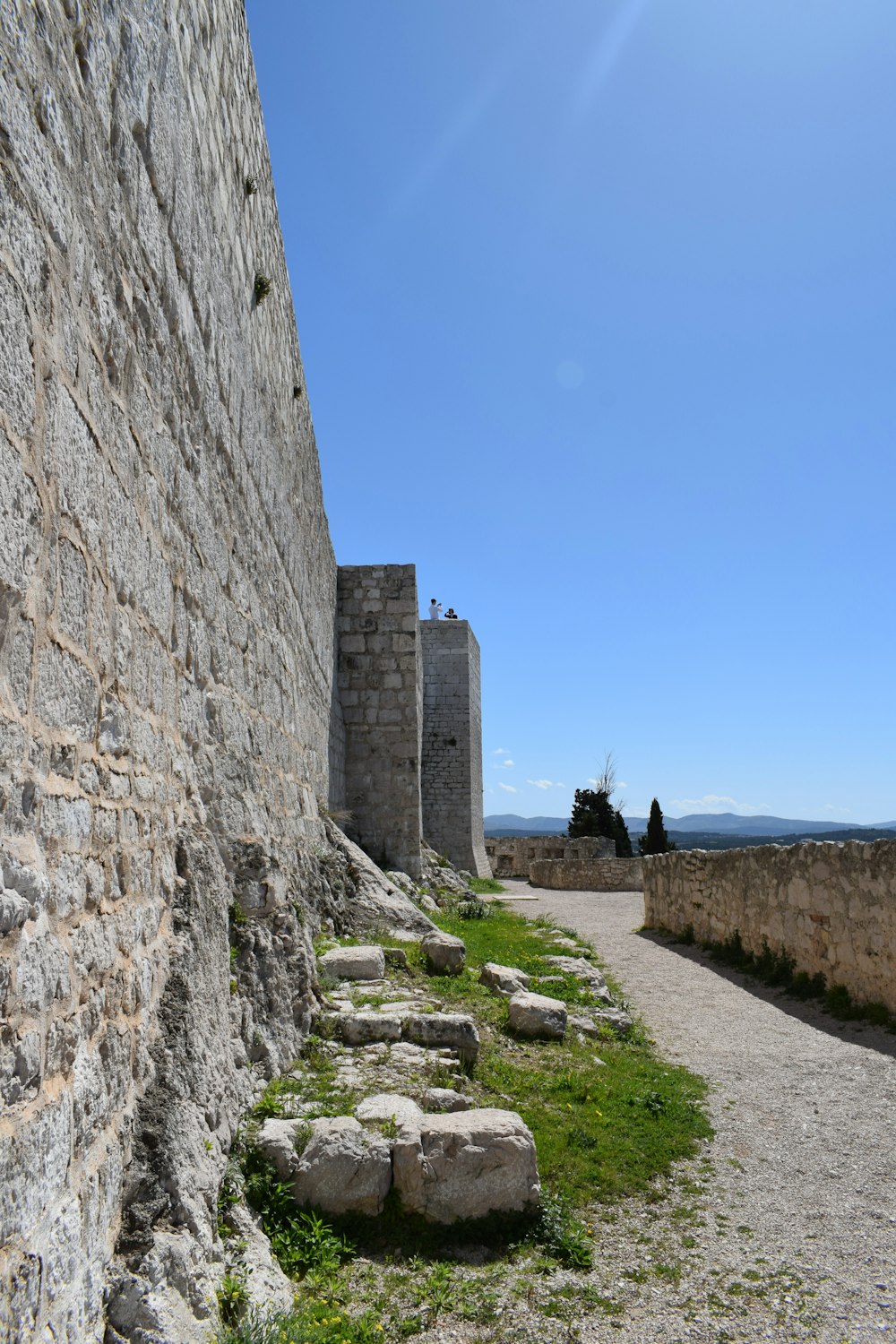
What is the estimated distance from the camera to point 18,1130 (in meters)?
1.85

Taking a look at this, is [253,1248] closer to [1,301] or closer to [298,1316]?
[298,1316]

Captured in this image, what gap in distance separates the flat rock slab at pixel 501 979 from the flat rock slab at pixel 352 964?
3.20ft

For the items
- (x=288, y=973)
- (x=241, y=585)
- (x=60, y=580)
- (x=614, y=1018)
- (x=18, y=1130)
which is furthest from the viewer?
(x=614, y=1018)

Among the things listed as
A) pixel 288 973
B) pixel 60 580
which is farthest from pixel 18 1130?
pixel 288 973

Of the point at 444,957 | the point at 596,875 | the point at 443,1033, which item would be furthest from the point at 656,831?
the point at 443,1033

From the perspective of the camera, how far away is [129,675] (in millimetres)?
2924

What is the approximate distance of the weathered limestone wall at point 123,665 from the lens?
197cm

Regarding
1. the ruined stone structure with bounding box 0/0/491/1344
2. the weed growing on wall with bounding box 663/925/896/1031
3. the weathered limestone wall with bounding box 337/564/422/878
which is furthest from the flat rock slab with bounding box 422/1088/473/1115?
the weathered limestone wall with bounding box 337/564/422/878

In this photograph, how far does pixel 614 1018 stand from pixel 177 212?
6.19 m

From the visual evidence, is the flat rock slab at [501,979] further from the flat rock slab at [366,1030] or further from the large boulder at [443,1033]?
the flat rock slab at [366,1030]

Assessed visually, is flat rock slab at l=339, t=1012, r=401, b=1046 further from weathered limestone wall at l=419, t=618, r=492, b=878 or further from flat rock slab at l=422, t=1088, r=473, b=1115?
weathered limestone wall at l=419, t=618, r=492, b=878

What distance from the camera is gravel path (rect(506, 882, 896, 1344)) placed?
317 cm

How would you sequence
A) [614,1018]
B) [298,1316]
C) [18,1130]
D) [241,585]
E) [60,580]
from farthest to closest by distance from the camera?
[614,1018] < [241,585] < [298,1316] < [60,580] < [18,1130]

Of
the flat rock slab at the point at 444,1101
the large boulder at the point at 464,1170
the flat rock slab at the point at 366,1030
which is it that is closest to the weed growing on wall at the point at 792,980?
the flat rock slab at the point at 366,1030
